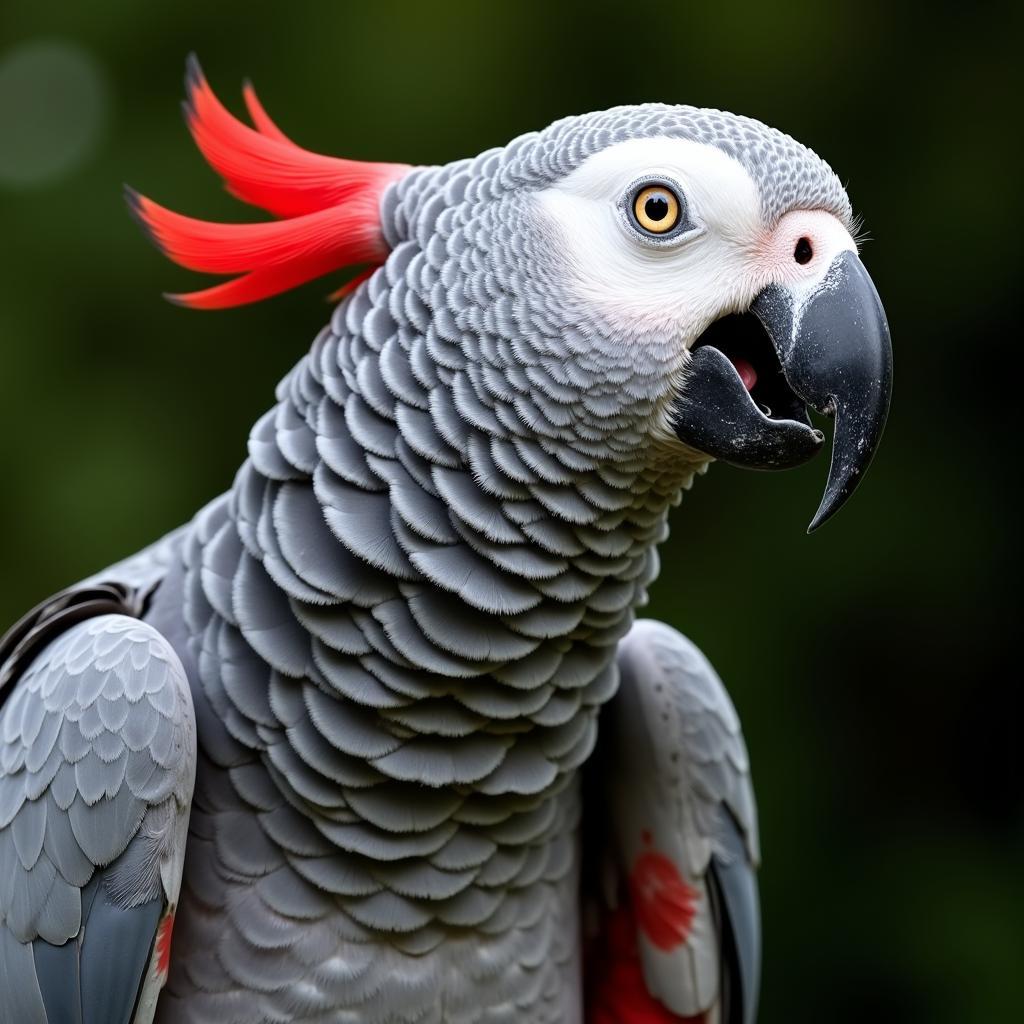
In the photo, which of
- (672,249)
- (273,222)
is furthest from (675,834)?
(273,222)

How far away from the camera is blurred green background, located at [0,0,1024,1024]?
2.88 m

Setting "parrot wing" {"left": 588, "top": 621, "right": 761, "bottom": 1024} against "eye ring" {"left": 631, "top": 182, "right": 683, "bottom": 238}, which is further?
"parrot wing" {"left": 588, "top": 621, "right": 761, "bottom": 1024}

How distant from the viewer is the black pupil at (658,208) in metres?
1.25

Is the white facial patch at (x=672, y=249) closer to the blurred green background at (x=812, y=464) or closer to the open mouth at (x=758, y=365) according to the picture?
the open mouth at (x=758, y=365)

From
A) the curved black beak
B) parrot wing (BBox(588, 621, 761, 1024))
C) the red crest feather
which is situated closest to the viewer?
the curved black beak

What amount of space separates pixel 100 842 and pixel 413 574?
1.40ft

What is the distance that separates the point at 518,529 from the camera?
1.30m

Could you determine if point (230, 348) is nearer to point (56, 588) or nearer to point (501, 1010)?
point (56, 588)

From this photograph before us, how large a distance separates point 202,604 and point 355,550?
242 mm

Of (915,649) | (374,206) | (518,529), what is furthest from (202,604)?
(915,649)

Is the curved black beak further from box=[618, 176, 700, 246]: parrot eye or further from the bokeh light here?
the bokeh light

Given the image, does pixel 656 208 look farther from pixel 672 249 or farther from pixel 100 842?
pixel 100 842

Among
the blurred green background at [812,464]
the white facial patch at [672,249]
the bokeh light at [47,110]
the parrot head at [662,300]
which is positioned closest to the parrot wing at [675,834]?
the parrot head at [662,300]

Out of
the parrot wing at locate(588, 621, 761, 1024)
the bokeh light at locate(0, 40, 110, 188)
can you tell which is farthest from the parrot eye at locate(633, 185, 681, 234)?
the bokeh light at locate(0, 40, 110, 188)
